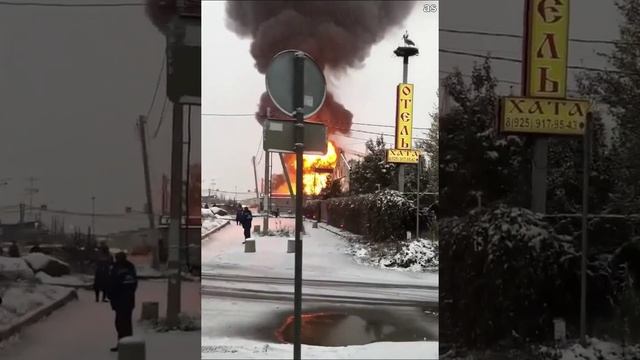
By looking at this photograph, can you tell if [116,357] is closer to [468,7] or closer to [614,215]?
[468,7]

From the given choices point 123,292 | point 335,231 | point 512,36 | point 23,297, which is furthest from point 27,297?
point 512,36

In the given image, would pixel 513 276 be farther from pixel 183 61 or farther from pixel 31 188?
pixel 31 188

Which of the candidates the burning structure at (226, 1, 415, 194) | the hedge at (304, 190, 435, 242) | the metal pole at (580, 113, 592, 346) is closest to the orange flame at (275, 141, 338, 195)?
the burning structure at (226, 1, 415, 194)

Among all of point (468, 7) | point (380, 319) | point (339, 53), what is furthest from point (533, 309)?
point (339, 53)

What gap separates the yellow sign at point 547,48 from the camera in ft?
11.8

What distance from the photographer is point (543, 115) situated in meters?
3.67

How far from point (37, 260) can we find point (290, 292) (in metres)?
2.00

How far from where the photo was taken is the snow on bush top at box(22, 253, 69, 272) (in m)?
3.21

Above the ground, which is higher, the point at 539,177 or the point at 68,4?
the point at 68,4

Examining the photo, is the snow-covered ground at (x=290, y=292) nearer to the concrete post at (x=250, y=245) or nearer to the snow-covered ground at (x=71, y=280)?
the concrete post at (x=250, y=245)

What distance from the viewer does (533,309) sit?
3.77 metres

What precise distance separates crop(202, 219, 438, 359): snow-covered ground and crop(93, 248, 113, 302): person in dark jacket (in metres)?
0.84

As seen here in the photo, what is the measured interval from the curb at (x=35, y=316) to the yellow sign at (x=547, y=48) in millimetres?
3400

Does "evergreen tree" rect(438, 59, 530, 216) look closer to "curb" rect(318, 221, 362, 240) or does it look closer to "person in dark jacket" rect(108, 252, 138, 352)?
"curb" rect(318, 221, 362, 240)
